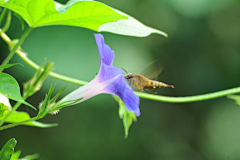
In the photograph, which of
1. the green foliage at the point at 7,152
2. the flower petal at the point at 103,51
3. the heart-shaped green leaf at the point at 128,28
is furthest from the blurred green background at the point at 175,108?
the green foliage at the point at 7,152

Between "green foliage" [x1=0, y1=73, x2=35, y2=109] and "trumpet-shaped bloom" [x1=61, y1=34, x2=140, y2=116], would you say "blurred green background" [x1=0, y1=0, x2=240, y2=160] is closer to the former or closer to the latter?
"trumpet-shaped bloom" [x1=61, y1=34, x2=140, y2=116]

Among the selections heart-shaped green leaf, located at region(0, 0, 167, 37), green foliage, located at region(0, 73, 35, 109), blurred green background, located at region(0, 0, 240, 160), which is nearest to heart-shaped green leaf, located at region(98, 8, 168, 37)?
heart-shaped green leaf, located at region(0, 0, 167, 37)

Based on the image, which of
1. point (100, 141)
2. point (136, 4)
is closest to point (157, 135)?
point (100, 141)

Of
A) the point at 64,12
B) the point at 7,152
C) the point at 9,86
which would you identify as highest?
the point at 64,12

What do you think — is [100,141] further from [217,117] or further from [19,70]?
[217,117]

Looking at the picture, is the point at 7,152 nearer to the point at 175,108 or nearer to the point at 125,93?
the point at 125,93

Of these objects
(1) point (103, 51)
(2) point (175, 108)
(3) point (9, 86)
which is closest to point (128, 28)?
(1) point (103, 51)

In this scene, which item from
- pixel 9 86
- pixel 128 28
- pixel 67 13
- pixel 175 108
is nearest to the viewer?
pixel 9 86
